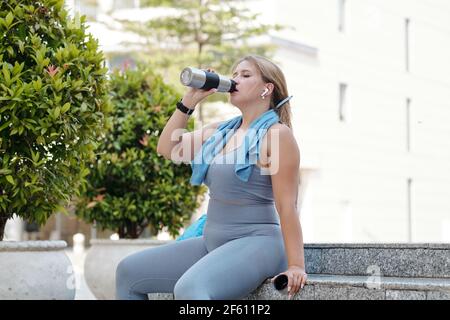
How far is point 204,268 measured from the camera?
4055 mm

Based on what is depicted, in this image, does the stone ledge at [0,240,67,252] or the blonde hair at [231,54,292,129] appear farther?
the stone ledge at [0,240,67,252]

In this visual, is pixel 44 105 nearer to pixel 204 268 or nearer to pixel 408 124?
pixel 204 268

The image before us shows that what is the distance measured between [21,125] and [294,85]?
22222mm

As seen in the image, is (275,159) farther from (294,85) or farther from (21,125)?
(294,85)

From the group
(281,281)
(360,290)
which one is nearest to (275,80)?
(281,281)

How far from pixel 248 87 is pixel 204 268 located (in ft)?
3.41

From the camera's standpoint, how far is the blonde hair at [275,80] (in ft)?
15.1

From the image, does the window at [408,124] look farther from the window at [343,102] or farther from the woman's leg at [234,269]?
the woman's leg at [234,269]

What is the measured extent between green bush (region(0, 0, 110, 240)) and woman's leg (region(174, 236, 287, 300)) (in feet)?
5.82

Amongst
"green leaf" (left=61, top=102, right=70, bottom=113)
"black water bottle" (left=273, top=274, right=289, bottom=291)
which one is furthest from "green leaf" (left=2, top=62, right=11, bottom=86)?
"black water bottle" (left=273, top=274, right=289, bottom=291)

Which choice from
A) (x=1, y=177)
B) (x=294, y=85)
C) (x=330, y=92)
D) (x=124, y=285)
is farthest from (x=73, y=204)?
(x=330, y=92)

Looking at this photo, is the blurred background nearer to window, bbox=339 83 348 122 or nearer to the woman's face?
window, bbox=339 83 348 122

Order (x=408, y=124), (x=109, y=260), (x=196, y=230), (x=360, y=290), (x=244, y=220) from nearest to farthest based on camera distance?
(x=360, y=290)
(x=244, y=220)
(x=196, y=230)
(x=109, y=260)
(x=408, y=124)

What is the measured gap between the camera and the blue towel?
4.34 metres
